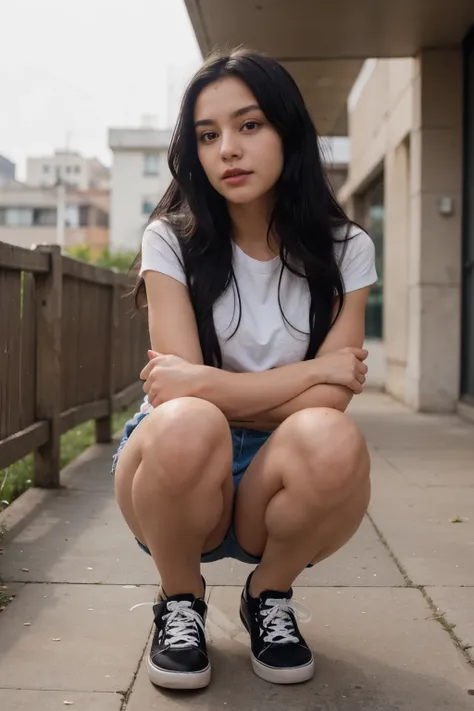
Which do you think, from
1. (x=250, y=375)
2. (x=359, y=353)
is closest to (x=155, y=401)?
(x=250, y=375)

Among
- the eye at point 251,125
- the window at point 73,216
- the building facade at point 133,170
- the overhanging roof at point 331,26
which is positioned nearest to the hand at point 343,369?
the eye at point 251,125

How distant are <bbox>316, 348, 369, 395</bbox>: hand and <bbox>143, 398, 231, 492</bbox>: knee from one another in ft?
1.05

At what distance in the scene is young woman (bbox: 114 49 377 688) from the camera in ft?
6.82

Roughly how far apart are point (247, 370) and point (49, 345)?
6.82ft

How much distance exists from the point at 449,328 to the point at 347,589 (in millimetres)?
5051

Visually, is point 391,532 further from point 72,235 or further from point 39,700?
point 72,235

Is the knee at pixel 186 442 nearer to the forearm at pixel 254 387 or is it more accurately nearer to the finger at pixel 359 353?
the forearm at pixel 254 387

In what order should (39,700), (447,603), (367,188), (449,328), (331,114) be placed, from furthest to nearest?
(367,188) → (331,114) → (449,328) → (447,603) → (39,700)

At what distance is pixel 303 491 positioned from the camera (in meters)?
2.08

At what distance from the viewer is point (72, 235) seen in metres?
65.8

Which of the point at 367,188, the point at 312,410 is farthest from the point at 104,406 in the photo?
the point at 367,188

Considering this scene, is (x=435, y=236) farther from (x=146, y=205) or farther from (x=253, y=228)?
(x=146, y=205)

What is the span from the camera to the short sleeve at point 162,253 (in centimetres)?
237

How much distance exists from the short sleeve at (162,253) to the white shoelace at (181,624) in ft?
2.69
